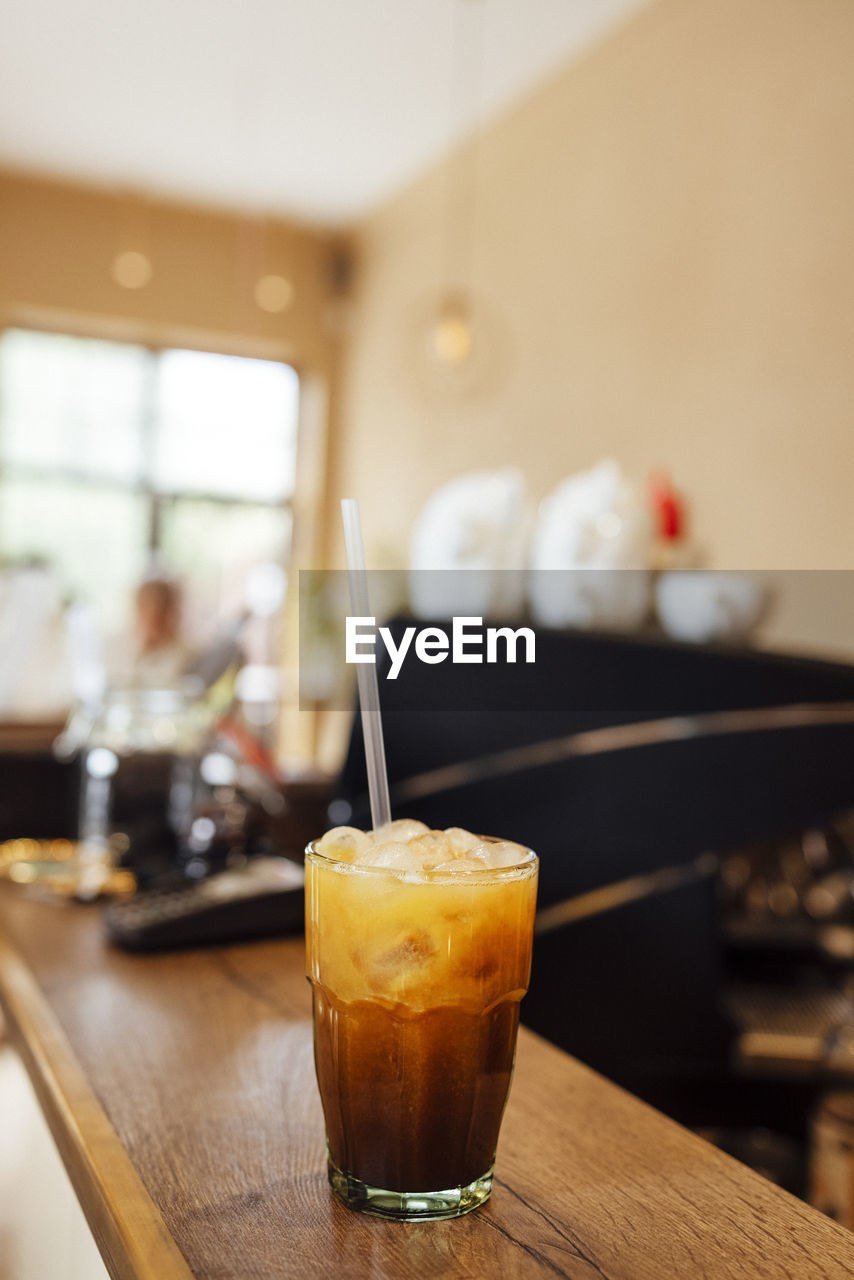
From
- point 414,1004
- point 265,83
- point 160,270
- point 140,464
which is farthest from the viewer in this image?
point 140,464

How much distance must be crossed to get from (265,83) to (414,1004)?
4.63 metres

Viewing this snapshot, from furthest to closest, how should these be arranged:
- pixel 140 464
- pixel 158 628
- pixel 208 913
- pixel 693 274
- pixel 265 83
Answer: pixel 140 464 < pixel 158 628 < pixel 265 83 < pixel 693 274 < pixel 208 913

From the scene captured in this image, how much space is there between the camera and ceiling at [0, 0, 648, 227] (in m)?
4.02

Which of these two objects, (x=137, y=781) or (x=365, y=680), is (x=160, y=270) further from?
(x=365, y=680)

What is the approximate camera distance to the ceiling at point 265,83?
4.02 metres

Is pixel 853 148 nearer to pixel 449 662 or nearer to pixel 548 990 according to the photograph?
pixel 548 990

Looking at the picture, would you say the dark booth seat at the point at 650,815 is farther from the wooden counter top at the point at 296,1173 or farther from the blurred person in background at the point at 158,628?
the blurred person in background at the point at 158,628

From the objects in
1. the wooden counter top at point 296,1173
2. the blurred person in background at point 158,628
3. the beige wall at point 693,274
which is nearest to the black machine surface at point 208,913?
the wooden counter top at point 296,1173

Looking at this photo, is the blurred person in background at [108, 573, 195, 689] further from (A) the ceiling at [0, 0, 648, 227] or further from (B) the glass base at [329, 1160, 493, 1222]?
(B) the glass base at [329, 1160, 493, 1222]

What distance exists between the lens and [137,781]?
1420mm

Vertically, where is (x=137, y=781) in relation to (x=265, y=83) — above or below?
below

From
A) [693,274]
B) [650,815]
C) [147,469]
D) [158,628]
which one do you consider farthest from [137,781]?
[147,469]

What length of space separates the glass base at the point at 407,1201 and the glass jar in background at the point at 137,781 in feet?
2.62

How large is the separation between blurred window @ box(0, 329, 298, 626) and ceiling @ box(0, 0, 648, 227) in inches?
37.3
